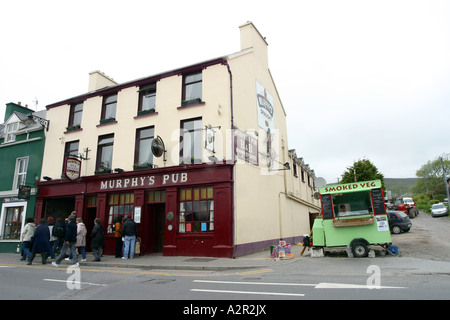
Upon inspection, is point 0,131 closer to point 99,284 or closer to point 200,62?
point 200,62

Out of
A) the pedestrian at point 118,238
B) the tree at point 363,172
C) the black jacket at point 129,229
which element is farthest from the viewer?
the tree at point 363,172

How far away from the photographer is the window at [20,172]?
1956 centimetres

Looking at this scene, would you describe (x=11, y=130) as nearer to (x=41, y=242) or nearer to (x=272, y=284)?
(x=41, y=242)

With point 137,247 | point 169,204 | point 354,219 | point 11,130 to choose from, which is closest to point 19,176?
point 11,130

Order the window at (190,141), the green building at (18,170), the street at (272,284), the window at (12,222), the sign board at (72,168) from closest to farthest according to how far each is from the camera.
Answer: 1. the street at (272,284)
2. the window at (190,141)
3. the sign board at (72,168)
4. the green building at (18,170)
5. the window at (12,222)

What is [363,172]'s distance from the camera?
39.4 meters

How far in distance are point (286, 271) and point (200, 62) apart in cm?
1084

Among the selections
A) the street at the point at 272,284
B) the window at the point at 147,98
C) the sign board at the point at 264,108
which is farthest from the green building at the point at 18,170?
the sign board at the point at 264,108

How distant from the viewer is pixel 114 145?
16.6 m

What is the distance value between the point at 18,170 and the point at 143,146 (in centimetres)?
1051

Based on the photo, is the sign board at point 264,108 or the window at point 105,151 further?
the sign board at point 264,108

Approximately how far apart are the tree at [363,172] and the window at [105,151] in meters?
31.4

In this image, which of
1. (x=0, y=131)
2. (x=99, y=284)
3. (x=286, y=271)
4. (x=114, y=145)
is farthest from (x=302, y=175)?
(x=0, y=131)

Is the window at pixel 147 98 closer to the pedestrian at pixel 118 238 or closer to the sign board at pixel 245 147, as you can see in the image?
the sign board at pixel 245 147
